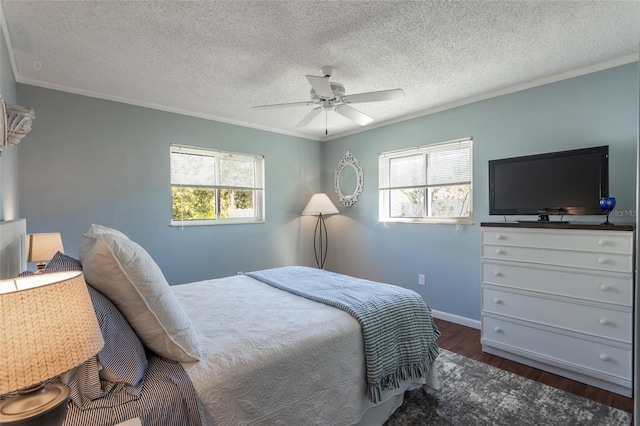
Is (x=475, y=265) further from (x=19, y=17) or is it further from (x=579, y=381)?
(x=19, y=17)

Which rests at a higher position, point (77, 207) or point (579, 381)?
point (77, 207)

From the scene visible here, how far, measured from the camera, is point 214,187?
3928mm

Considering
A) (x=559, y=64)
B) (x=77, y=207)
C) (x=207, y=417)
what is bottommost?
(x=207, y=417)

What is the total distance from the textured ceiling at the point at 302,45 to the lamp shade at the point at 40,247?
1.39m

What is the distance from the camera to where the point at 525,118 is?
292cm

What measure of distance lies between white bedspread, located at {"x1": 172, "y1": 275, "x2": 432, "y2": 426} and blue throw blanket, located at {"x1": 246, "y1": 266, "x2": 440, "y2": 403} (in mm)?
58

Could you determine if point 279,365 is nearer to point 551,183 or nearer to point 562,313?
point 562,313

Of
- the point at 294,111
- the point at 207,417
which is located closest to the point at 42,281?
the point at 207,417

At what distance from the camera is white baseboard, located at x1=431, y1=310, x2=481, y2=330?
129 inches

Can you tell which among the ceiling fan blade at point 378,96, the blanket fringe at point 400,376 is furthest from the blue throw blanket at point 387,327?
the ceiling fan blade at point 378,96

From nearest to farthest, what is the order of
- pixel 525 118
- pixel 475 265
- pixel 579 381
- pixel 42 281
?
pixel 42 281 → pixel 579 381 → pixel 525 118 → pixel 475 265

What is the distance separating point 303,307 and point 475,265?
7.45 ft

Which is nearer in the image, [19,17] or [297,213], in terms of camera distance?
A: [19,17]

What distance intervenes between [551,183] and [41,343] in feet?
10.6
